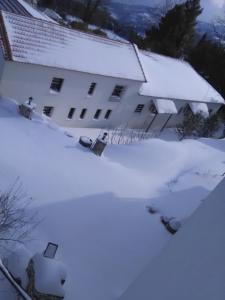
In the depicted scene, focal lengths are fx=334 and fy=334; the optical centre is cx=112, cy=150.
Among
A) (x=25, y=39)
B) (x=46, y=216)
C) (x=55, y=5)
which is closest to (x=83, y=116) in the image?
(x=25, y=39)

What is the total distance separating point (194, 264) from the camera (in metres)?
4.81

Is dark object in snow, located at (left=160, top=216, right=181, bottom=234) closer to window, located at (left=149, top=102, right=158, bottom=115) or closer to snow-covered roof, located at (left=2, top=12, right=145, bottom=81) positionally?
snow-covered roof, located at (left=2, top=12, right=145, bottom=81)

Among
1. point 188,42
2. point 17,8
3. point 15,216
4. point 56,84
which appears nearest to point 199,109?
point 56,84

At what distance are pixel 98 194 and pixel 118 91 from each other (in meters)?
14.0

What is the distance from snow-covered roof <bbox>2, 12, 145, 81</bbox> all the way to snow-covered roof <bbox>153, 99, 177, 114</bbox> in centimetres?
281

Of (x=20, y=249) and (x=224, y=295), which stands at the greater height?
(x=224, y=295)

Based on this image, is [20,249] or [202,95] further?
[202,95]

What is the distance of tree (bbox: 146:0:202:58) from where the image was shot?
3966 cm

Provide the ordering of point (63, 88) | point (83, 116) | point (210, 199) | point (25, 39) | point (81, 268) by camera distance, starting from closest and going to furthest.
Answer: point (210, 199), point (81, 268), point (25, 39), point (63, 88), point (83, 116)

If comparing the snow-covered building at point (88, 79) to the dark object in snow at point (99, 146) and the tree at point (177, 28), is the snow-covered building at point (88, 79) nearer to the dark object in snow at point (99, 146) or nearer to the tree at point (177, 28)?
the dark object in snow at point (99, 146)

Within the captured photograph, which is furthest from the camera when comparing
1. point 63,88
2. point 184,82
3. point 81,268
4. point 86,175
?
point 184,82

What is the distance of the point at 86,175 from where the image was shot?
13211 millimetres

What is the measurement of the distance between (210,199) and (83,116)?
64.7 ft

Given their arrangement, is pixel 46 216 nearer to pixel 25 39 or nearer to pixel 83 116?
pixel 25 39
